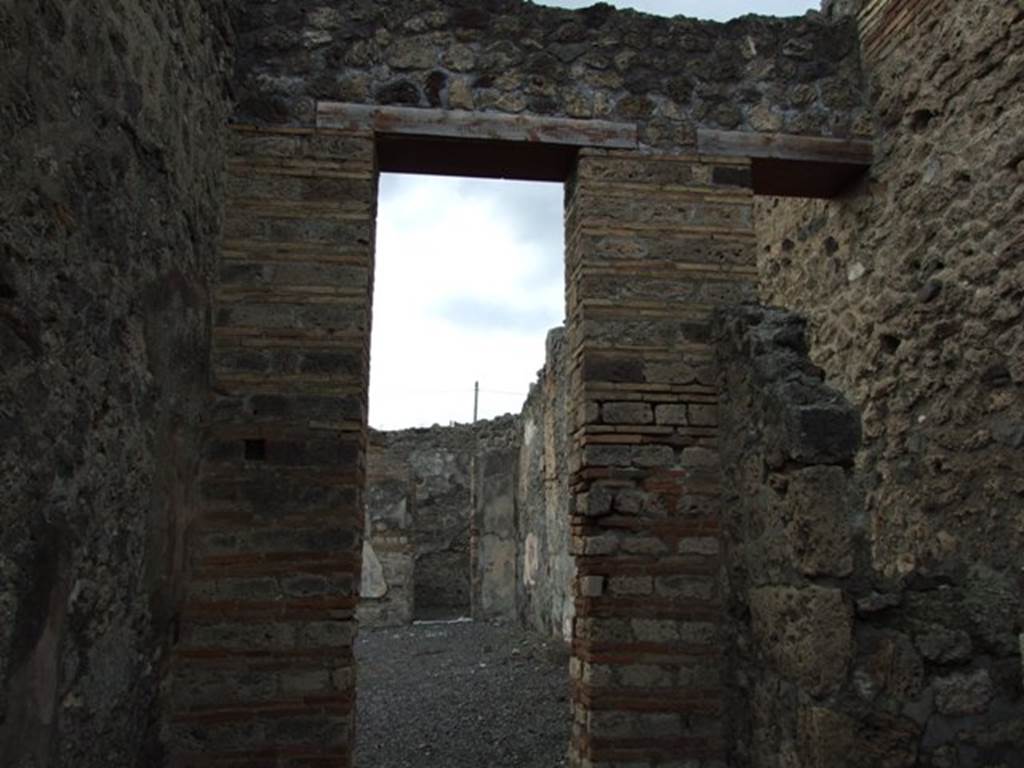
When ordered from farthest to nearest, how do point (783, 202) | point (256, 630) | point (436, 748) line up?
point (783, 202) < point (436, 748) < point (256, 630)

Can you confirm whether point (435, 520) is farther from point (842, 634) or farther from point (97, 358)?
point (97, 358)

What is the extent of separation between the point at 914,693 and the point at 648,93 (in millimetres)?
3341

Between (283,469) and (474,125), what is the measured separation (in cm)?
210

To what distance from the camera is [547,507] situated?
9688 millimetres

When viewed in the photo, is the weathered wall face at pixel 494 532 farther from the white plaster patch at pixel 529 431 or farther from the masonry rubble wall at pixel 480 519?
the white plaster patch at pixel 529 431

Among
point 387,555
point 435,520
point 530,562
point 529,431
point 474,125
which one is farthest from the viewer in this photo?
point 435,520

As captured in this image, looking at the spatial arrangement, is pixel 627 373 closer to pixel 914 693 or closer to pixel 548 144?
pixel 548 144

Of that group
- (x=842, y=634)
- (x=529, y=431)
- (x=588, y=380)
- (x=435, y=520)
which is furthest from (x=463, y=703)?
(x=435, y=520)

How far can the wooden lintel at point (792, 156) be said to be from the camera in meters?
4.96

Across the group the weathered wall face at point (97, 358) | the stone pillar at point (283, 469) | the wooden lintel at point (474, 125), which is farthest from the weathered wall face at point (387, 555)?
the weathered wall face at point (97, 358)

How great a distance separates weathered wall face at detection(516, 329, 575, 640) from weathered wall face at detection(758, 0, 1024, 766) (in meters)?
3.18

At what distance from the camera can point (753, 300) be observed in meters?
4.70

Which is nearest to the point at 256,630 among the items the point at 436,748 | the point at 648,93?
the point at 436,748

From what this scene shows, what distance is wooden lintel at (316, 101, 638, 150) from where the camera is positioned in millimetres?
4734
